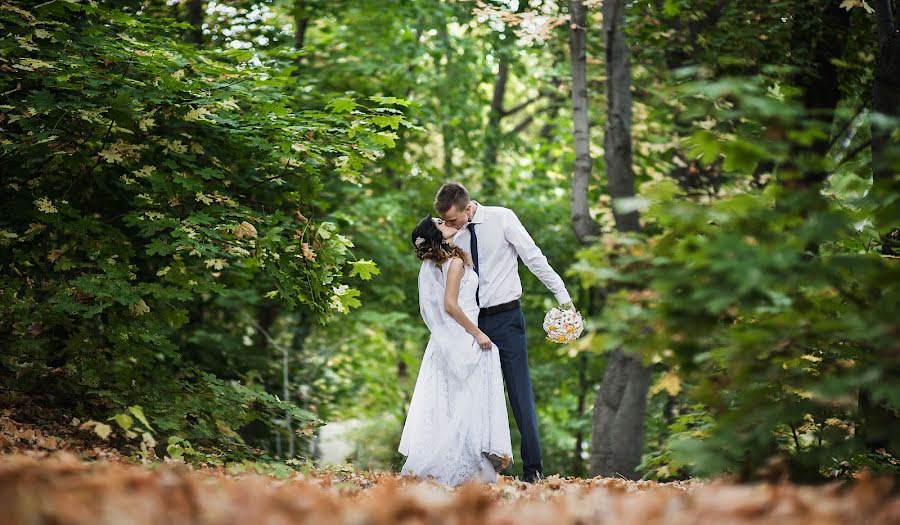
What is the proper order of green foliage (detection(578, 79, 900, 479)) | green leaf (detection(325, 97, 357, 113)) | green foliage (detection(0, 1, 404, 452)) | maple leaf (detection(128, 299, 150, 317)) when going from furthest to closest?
green leaf (detection(325, 97, 357, 113))
maple leaf (detection(128, 299, 150, 317))
green foliage (detection(0, 1, 404, 452))
green foliage (detection(578, 79, 900, 479))

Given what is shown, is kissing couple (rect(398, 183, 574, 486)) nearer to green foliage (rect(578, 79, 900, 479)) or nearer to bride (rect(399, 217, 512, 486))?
bride (rect(399, 217, 512, 486))

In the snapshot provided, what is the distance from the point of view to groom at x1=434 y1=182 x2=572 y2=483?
6.22 metres

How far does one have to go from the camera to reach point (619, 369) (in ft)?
34.3

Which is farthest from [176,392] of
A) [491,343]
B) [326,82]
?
[326,82]

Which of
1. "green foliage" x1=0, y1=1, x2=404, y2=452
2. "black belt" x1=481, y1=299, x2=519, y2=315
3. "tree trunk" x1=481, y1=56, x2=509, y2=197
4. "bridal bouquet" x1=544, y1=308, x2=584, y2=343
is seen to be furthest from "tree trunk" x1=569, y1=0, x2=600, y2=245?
"tree trunk" x1=481, y1=56, x2=509, y2=197

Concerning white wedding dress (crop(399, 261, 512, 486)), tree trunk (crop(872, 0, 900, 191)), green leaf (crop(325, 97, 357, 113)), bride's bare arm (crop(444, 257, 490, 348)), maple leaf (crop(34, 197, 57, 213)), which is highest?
tree trunk (crop(872, 0, 900, 191))

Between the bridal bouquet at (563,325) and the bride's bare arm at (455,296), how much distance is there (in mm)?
589

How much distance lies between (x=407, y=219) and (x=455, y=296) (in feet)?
31.3

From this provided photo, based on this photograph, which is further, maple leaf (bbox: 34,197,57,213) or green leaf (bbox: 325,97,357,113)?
green leaf (bbox: 325,97,357,113)

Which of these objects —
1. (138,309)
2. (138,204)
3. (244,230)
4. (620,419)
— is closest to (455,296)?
(244,230)

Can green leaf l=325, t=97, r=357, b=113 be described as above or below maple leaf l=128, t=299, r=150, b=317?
above

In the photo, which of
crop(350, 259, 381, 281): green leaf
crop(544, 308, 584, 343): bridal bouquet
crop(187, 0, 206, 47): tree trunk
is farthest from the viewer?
crop(187, 0, 206, 47): tree trunk

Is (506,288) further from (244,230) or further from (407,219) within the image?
(407,219)

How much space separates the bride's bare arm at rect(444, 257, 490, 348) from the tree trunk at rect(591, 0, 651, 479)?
437 cm
